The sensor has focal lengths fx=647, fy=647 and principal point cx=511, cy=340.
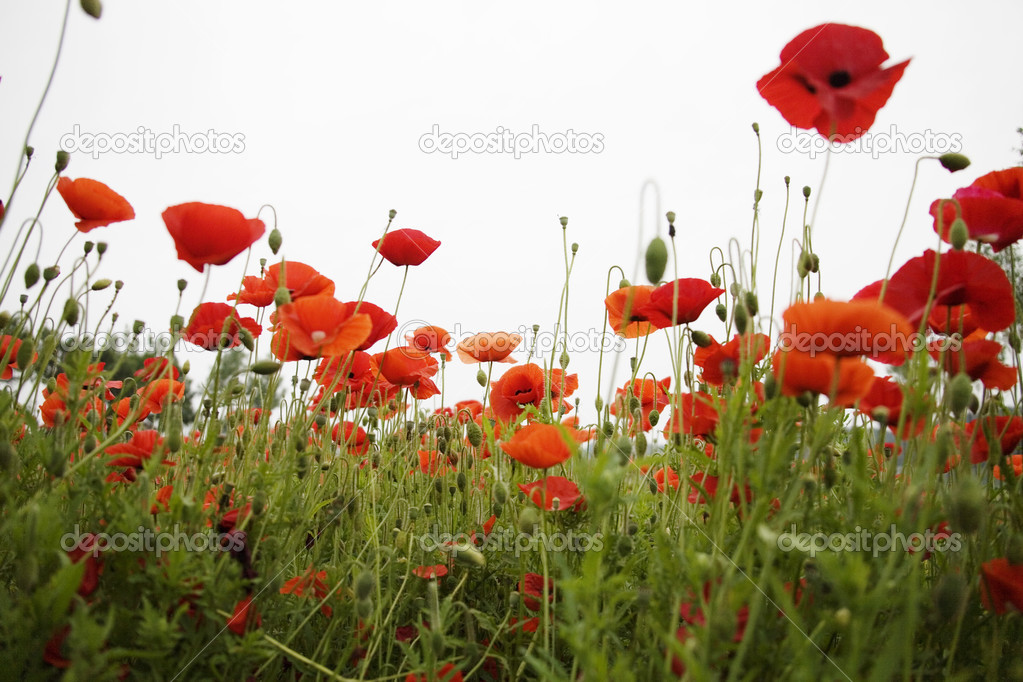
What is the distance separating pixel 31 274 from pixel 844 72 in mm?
2025

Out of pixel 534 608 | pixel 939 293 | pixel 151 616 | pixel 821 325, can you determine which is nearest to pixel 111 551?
pixel 151 616

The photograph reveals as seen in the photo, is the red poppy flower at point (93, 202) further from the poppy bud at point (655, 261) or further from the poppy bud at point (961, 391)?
the poppy bud at point (961, 391)

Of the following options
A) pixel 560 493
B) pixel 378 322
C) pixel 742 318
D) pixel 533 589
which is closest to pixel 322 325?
pixel 378 322

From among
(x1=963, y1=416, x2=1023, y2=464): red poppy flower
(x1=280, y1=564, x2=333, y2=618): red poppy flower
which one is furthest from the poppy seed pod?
(x1=963, y1=416, x2=1023, y2=464): red poppy flower

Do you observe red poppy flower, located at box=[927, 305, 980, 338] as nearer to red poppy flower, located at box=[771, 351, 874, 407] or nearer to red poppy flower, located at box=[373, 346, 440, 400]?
red poppy flower, located at box=[771, 351, 874, 407]

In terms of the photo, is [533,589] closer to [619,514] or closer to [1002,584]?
[619,514]

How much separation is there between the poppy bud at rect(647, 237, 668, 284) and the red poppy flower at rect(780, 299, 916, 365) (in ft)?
1.10

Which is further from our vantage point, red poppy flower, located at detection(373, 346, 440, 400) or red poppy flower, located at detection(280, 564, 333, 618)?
red poppy flower, located at detection(373, 346, 440, 400)

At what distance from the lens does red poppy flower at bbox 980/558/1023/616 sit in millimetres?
1026

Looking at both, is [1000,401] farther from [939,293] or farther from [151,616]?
[151,616]

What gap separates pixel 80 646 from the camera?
844mm

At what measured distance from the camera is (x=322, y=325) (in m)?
1.42

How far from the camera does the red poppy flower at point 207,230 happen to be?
4.68 ft

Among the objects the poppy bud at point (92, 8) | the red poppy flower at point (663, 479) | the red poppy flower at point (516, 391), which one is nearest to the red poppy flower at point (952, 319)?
the red poppy flower at point (663, 479)
